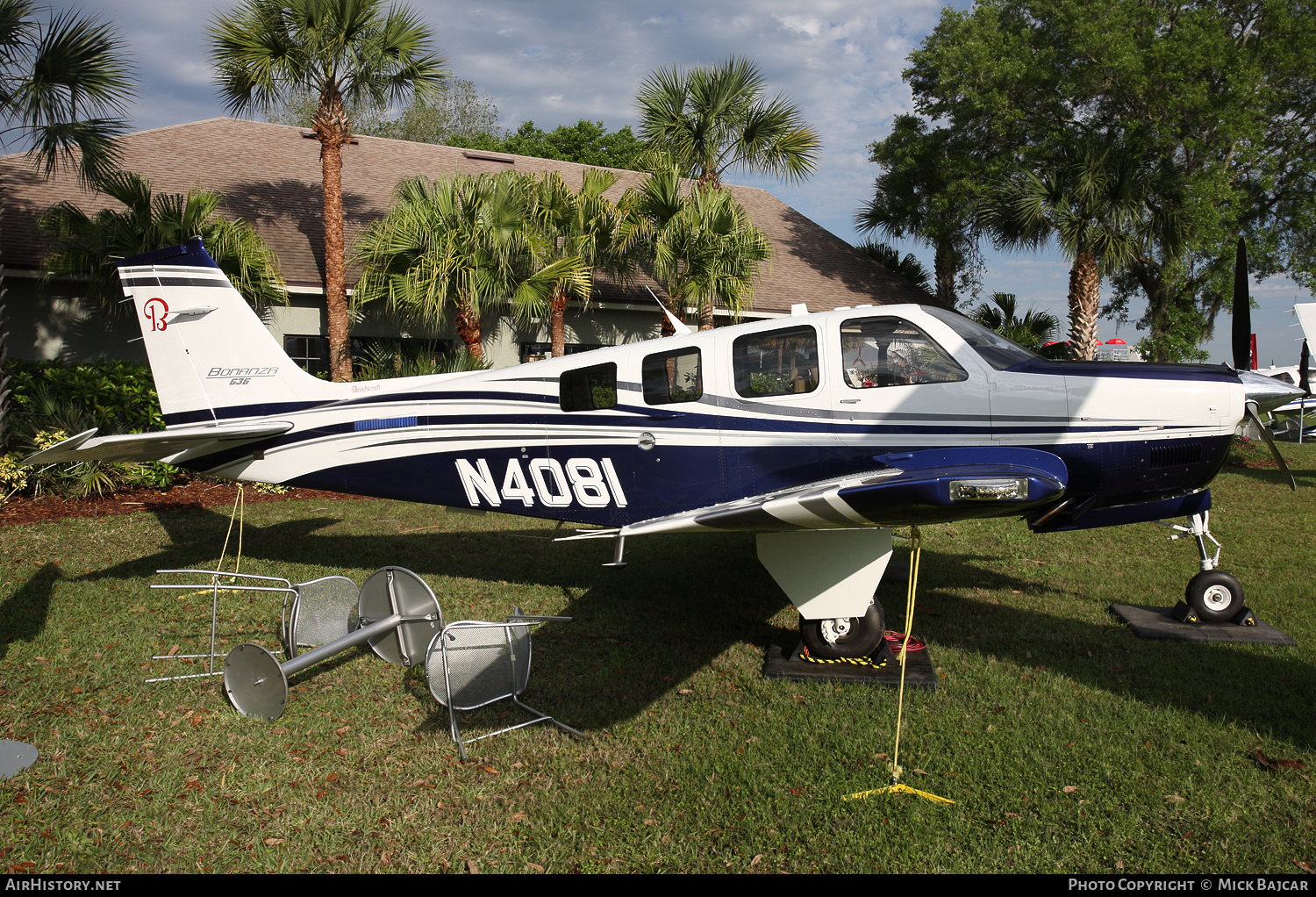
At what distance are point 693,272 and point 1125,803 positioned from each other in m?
11.3

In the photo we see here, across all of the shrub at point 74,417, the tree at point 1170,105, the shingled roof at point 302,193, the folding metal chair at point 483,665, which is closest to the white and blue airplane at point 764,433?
the folding metal chair at point 483,665

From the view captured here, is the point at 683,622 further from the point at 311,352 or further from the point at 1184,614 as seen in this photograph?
the point at 311,352

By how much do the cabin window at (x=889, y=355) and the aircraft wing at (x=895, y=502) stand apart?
Result: 2.59 feet

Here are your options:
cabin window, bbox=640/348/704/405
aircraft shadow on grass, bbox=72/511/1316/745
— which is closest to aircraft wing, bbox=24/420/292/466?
aircraft shadow on grass, bbox=72/511/1316/745

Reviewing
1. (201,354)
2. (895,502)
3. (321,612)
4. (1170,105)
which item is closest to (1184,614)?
(895,502)

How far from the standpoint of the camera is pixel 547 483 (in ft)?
21.4

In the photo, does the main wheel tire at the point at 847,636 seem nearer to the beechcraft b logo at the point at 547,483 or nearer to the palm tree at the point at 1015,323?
the beechcraft b logo at the point at 547,483

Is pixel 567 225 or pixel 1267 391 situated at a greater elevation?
pixel 567 225

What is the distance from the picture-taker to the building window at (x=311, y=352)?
1431 cm

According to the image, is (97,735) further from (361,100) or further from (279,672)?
(361,100)

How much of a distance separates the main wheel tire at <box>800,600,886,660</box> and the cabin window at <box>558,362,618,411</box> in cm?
240

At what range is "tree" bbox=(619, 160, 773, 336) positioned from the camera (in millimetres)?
13586

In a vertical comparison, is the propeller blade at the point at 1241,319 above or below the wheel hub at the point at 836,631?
above

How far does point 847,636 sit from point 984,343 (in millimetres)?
2417
